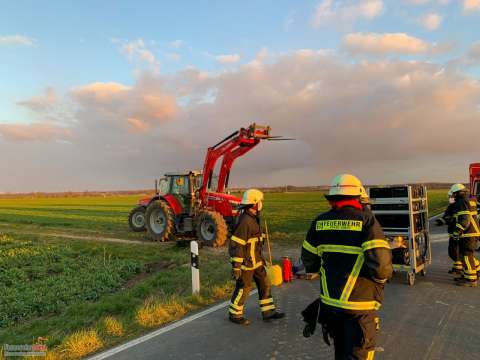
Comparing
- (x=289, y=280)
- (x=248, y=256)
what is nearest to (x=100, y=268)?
(x=289, y=280)

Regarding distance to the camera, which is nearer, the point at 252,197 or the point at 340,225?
the point at 340,225

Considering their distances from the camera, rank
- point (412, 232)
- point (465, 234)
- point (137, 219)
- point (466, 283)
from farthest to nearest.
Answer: point (137, 219) < point (465, 234) < point (412, 232) < point (466, 283)

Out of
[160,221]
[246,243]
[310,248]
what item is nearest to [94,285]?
[246,243]

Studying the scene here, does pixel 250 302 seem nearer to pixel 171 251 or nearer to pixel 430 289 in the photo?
pixel 430 289

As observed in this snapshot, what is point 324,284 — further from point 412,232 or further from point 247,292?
point 412,232

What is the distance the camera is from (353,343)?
315 centimetres

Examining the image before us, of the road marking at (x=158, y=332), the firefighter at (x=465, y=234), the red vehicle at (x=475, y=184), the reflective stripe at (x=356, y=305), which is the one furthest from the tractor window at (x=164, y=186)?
the reflective stripe at (x=356, y=305)

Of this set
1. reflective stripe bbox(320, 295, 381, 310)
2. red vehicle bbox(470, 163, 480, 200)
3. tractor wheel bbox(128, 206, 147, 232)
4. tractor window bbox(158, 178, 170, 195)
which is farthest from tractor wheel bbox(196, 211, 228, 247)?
reflective stripe bbox(320, 295, 381, 310)

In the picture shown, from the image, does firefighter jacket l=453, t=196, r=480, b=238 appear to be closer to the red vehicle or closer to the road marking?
the road marking

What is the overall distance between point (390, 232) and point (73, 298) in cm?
714

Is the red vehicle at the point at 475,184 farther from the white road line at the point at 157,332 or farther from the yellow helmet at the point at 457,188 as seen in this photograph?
the white road line at the point at 157,332

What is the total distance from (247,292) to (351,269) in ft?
9.19

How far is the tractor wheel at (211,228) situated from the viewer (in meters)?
13.7

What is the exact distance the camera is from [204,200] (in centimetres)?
1508
